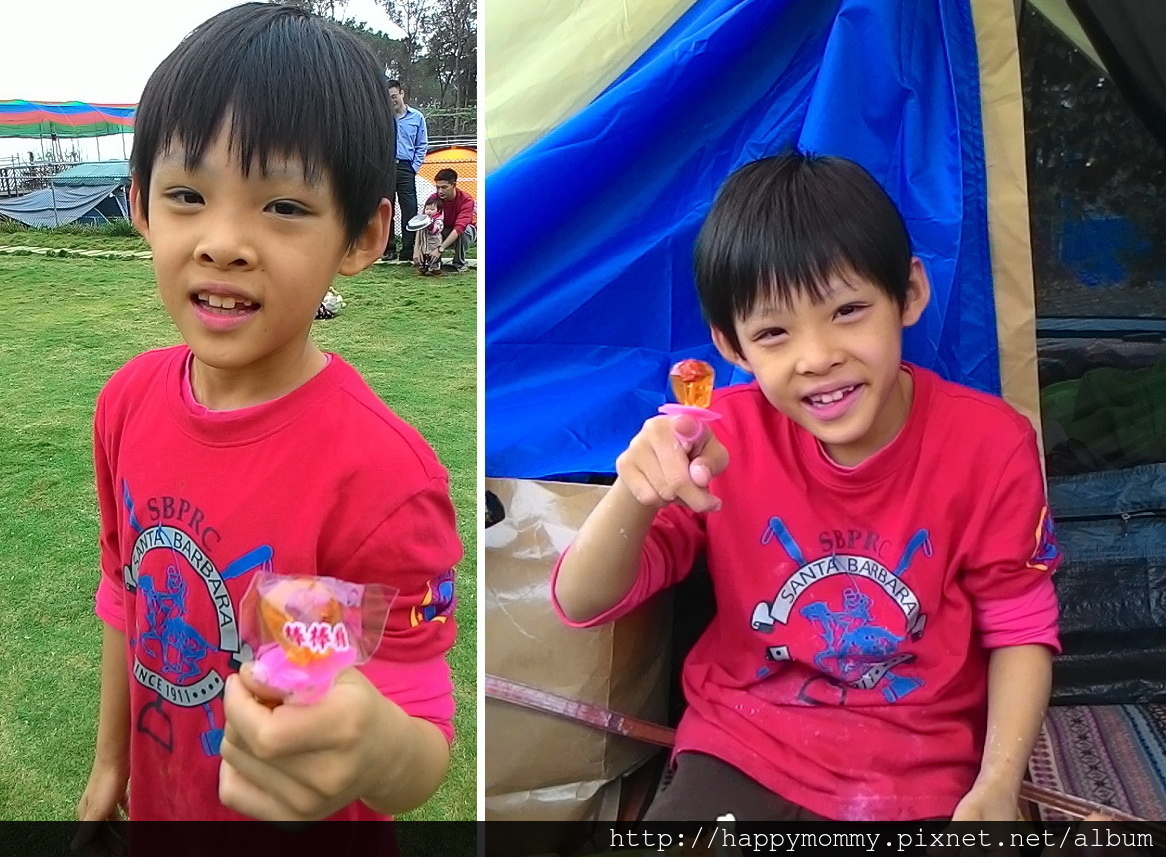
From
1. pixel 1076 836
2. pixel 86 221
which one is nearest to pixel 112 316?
pixel 86 221

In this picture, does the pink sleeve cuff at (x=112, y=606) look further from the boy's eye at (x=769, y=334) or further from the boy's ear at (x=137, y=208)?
the boy's eye at (x=769, y=334)

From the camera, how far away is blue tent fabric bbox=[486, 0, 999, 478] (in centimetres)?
116

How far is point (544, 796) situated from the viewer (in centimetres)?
112

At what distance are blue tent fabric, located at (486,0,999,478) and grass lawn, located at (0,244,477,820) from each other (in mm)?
185

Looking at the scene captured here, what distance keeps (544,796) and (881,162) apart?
2.83 feet

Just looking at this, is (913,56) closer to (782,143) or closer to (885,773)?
(782,143)

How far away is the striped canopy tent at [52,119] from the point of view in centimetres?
132

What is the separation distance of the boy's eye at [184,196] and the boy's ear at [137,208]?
52 mm

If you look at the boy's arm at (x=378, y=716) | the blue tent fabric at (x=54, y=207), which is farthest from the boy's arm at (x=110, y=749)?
the blue tent fabric at (x=54, y=207)

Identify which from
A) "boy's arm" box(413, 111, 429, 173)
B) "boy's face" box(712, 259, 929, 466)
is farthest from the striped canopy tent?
"boy's face" box(712, 259, 929, 466)

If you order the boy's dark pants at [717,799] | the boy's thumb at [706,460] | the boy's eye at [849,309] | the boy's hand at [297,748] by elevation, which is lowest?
the boy's dark pants at [717,799]

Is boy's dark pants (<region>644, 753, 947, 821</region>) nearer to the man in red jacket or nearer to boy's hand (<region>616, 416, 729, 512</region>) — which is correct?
boy's hand (<region>616, 416, 729, 512</region>)

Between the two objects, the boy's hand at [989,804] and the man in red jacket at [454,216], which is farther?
the man in red jacket at [454,216]

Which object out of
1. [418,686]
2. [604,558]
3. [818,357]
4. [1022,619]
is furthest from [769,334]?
[418,686]
